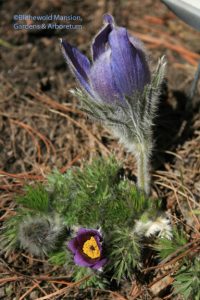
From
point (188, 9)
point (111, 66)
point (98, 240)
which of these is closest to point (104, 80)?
point (111, 66)

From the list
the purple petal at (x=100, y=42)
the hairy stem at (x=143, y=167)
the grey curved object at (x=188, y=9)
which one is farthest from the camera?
the hairy stem at (x=143, y=167)

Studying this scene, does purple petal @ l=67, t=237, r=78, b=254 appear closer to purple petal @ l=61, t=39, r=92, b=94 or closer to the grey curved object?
purple petal @ l=61, t=39, r=92, b=94

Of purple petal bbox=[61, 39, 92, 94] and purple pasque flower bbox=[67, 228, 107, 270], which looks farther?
purple pasque flower bbox=[67, 228, 107, 270]

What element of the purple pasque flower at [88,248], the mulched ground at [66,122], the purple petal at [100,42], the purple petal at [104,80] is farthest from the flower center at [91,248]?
the purple petal at [100,42]

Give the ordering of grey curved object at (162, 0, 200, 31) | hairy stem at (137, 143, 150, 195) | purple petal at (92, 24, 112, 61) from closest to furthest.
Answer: purple petal at (92, 24, 112, 61) → grey curved object at (162, 0, 200, 31) → hairy stem at (137, 143, 150, 195)

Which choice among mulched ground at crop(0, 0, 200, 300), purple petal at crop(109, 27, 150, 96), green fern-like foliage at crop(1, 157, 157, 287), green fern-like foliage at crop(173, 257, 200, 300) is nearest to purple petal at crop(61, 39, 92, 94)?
purple petal at crop(109, 27, 150, 96)

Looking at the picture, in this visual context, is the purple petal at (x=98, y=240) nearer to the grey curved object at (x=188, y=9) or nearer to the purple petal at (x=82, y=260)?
the purple petal at (x=82, y=260)

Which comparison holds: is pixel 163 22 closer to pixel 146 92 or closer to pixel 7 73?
pixel 7 73
